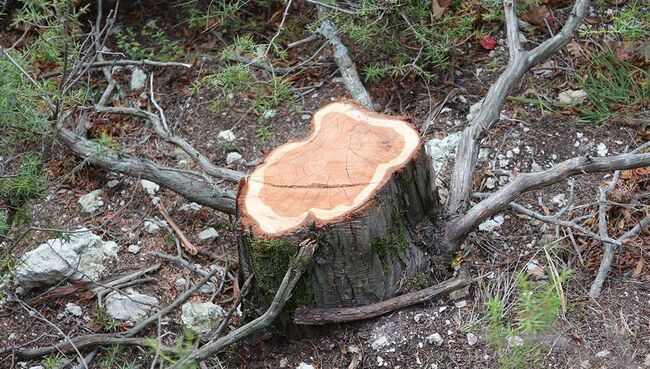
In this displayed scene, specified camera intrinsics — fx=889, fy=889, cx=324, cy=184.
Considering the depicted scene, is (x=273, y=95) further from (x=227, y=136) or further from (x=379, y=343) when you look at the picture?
(x=379, y=343)

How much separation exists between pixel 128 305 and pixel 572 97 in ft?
7.14

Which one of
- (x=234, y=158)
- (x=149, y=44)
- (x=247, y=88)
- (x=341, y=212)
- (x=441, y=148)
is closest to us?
(x=341, y=212)

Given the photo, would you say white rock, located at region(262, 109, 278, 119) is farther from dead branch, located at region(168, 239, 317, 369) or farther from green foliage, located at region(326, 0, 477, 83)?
dead branch, located at region(168, 239, 317, 369)

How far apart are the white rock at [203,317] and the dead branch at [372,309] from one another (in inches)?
18.3

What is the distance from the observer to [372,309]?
3.09 meters

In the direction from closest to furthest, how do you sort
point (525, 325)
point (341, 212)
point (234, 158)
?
point (525, 325) → point (341, 212) → point (234, 158)

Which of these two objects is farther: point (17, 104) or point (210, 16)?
point (210, 16)

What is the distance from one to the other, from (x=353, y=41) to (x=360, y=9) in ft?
0.90

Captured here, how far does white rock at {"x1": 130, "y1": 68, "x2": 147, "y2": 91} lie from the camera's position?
4.60m

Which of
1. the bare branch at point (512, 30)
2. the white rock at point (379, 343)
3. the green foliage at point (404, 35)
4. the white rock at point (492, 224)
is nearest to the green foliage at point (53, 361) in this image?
the white rock at point (379, 343)

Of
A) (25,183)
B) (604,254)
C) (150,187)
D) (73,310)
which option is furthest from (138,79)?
(604,254)

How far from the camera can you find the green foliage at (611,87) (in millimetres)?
3951

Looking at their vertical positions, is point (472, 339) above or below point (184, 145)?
below

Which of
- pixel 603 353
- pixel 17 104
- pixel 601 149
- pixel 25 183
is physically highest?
pixel 17 104
